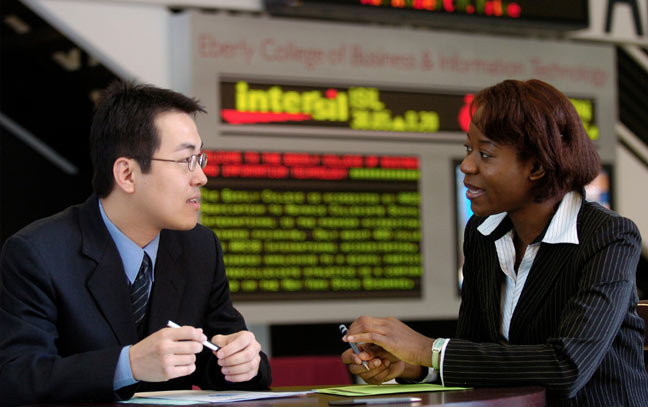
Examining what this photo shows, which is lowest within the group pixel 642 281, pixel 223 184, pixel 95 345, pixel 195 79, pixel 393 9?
pixel 642 281

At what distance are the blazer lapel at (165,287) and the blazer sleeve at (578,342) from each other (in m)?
0.67

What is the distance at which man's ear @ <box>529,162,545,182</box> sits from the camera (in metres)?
2.06

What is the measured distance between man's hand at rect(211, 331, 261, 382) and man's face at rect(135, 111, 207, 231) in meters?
0.37

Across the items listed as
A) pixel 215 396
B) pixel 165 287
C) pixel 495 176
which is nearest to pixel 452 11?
pixel 495 176

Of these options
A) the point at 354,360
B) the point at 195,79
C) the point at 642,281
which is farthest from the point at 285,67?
the point at 354,360

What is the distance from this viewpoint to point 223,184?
4891mm

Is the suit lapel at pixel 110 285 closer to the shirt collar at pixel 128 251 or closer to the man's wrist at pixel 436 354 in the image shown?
the shirt collar at pixel 128 251

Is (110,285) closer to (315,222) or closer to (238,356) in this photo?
(238,356)

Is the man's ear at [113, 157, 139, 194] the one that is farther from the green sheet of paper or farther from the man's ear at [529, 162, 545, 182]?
the man's ear at [529, 162, 545, 182]

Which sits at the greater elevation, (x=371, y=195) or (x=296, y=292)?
(x=371, y=195)

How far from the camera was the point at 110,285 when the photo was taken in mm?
2008

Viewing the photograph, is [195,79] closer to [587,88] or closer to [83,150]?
[83,150]

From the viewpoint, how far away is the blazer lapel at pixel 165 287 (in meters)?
2.09

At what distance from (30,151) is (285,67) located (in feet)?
5.74
